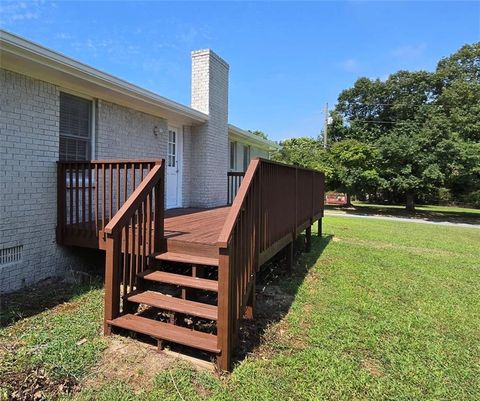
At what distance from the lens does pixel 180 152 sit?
8.12 metres

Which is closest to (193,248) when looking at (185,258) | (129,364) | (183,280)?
(185,258)

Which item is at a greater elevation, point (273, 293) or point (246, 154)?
point (246, 154)

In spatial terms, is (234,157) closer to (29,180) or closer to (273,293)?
(273,293)

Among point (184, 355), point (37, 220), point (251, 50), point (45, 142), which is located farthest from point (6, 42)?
point (251, 50)

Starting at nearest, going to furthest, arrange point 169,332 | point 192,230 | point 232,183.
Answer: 1. point 169,332
2. point 192,230
3. point 232,183

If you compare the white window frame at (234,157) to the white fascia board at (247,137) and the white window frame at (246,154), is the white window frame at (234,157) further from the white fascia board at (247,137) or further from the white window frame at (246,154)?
the white window frame at (246,154)

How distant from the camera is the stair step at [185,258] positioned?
11.4 ft

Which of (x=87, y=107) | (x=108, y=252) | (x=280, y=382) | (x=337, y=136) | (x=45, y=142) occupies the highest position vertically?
(x=337, y=136)

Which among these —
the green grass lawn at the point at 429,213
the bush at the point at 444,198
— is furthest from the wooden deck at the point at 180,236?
the bush at the point at 444,198

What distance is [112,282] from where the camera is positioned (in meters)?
3.17

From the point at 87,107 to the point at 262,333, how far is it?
456cm

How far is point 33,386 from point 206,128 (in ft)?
22.3

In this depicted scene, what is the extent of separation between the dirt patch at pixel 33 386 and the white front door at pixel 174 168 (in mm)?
5479

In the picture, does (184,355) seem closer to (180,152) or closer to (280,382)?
(280,382)
